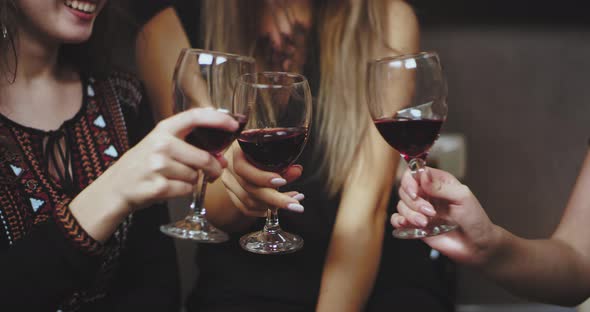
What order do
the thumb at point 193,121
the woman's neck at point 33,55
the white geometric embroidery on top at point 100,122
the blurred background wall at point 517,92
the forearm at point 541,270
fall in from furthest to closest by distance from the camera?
the blurred background wall at point 517,92
the white geometric embroidery on top at point 100,122
the woman's neck at point 33,55
the forearm at point 541,270
the thumb at point 193,121

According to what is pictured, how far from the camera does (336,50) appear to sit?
4.62ft

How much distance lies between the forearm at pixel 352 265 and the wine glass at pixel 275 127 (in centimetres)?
32

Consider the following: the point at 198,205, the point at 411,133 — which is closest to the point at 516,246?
the point at 411,133

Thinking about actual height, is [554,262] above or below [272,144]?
below

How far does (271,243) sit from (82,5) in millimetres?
591

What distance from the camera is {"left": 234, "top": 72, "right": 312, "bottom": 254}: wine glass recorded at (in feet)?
2.82

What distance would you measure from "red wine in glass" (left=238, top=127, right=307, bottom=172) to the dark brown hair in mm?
511

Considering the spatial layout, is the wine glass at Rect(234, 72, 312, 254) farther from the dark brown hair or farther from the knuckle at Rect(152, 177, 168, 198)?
the dark brown hair

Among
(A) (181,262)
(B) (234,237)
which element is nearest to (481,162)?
(A) (181,262)

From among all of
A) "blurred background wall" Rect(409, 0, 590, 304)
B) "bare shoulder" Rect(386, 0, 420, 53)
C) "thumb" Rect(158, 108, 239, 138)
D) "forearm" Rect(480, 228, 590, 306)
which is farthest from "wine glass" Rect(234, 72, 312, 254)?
"blurred background wall" Rect(409, 0, 590, 304)

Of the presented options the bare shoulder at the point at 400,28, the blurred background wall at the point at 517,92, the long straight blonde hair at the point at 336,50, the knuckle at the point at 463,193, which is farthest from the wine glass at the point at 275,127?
the blurred background wall at the point at 517,92

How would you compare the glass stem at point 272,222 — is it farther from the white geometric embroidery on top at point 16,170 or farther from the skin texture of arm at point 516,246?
the white geometric embroidery on top at point 16,170

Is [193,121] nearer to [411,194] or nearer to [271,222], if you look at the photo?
[271,222]

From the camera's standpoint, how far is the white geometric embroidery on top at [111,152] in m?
1.19
